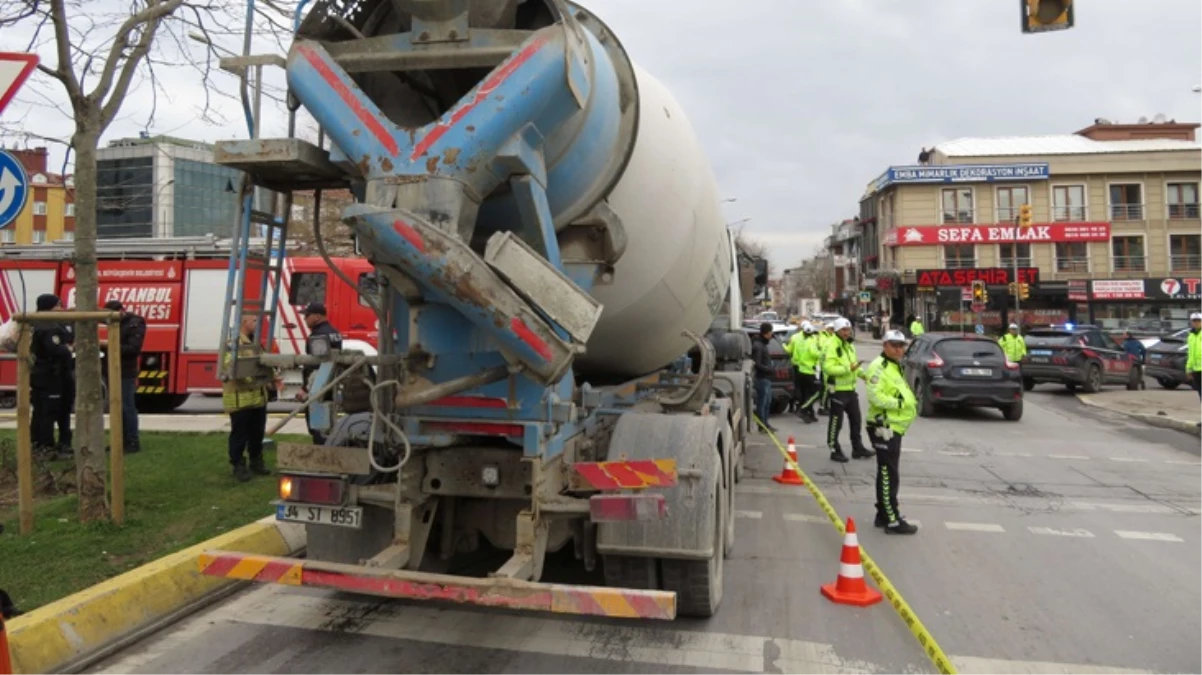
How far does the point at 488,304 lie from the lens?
10.9ft

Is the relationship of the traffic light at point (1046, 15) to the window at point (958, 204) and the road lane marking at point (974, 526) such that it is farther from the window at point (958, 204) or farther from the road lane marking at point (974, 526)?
the window at point (958, 204)

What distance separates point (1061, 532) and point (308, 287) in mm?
11213

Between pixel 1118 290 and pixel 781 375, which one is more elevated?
pixel 1118 290

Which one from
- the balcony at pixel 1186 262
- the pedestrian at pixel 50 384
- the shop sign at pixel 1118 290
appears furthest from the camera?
the balcony at pixel 1186 262

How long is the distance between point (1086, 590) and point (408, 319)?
496 cm

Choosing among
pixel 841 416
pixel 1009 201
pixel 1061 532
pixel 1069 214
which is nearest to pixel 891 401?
pixel 1061 532

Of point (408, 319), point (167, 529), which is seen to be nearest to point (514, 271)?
point (408, 319)

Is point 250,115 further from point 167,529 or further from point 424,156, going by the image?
point 167,529

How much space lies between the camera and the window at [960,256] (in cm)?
4731

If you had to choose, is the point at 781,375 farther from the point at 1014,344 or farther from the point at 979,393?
the point at 1014,344

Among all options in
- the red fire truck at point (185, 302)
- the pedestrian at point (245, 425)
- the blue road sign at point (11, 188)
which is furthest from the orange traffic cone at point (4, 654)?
the red fire truck at point (185, 302)

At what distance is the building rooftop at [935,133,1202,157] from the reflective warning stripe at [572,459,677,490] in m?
51.5

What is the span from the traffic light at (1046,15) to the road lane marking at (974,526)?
5750mm

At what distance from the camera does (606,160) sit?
4.27 m
